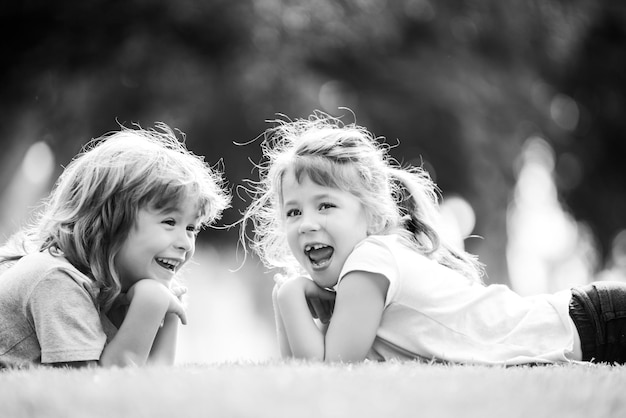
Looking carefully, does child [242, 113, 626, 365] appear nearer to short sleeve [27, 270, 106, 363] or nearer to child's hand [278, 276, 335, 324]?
child's hand [278, 276, 335, 324]

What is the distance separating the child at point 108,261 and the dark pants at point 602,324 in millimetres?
1633

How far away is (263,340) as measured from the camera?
990cm

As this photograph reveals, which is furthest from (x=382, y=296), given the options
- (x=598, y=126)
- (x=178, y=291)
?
(x=598, y=126)

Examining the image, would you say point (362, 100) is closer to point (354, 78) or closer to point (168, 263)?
point (354, 78)

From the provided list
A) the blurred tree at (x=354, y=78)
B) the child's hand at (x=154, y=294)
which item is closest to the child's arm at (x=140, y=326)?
the child's hand at (x=154, y=294)

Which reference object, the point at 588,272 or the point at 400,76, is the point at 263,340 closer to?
the point at 400,76

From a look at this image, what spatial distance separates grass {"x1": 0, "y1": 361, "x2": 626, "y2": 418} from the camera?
172 centimetres

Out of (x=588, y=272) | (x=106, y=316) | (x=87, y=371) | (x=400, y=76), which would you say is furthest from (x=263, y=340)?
(x=87, y=371)

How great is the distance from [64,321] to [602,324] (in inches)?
84.3

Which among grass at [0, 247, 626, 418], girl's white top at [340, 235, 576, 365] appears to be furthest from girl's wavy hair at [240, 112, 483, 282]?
grass at [0, 247, 626, 418]

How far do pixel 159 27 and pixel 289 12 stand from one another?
1242 millimetres

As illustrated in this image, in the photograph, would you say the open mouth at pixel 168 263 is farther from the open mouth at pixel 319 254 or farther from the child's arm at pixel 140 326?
the open mouth at pixel 319 254

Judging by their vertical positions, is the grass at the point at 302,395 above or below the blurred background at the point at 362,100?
below

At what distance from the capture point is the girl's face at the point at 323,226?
144 inches
